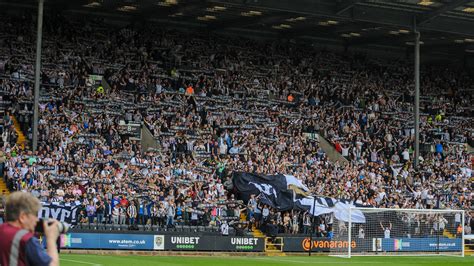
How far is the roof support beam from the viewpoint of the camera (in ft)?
156

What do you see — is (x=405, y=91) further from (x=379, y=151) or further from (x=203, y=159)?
(x=203, y=159)

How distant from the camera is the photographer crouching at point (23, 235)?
674 cm

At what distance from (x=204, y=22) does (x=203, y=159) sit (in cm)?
1496

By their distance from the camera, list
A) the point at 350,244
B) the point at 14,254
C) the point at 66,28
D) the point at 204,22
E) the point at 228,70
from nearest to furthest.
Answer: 1. the point at 14,254
2. the point at 350,244
3. the point at 66,28
4. the point at 228,70
5. the point at 204,22

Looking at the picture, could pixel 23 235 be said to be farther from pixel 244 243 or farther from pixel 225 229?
pixel 225 229

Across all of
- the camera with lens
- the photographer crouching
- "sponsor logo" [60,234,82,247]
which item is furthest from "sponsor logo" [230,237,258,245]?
the photographer crouching

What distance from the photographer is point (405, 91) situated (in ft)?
190

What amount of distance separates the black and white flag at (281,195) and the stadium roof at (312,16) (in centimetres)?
990

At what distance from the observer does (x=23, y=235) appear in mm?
6777

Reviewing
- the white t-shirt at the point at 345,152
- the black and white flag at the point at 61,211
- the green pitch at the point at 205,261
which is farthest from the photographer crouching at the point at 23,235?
the white t-shirt at the point at 345,152

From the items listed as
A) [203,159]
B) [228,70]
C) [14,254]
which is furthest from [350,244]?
[14,254]

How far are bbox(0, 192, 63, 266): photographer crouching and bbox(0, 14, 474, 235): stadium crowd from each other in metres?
28.1

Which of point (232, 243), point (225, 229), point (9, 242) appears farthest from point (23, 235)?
point (225, 229)

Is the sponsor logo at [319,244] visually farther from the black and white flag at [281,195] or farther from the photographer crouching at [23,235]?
the photographer crouching at [23,235]
